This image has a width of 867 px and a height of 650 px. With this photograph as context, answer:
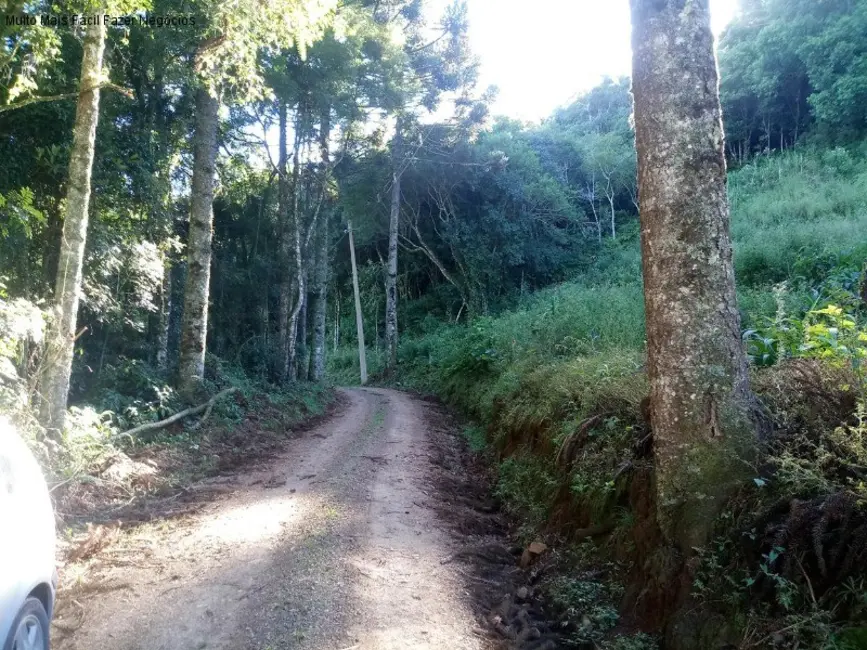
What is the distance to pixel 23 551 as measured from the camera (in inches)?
116

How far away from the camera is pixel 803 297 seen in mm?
8508

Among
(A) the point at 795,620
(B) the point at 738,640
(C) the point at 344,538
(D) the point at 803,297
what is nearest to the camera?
(A) the point at 795,620

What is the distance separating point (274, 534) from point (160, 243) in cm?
852

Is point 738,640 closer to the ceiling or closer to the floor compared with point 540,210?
closer to the floor

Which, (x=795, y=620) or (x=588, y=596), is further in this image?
(x=588, y=596)

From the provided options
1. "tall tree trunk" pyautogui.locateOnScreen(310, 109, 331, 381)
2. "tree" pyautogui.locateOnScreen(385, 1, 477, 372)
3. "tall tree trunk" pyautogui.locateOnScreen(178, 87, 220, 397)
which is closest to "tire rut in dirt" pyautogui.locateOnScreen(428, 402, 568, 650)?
"tall tree trunk" pyautogui.locateOnScreen(178, 87, 220, 397)

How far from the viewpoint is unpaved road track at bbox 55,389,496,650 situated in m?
3.95

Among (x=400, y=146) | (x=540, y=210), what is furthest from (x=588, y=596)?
(x=540, y=210)

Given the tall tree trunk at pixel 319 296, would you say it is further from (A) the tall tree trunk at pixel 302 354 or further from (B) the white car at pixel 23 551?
(B) the white car at pixel 23 551

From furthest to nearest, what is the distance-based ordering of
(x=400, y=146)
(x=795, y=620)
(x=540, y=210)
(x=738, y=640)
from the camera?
(x=540, y=210)
(x=400, y=146)
(x=738, y=640)
(x=795, y=620)

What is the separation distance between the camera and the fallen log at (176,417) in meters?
8.75

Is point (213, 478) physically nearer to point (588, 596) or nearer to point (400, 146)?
point (588, 596)

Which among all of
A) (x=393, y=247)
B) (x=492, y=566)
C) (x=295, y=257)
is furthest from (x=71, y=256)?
(x=393, y=247)

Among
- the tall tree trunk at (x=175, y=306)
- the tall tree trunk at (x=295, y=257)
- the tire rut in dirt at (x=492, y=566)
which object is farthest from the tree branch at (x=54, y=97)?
the tall tree trunk at (x=175, y=306)
